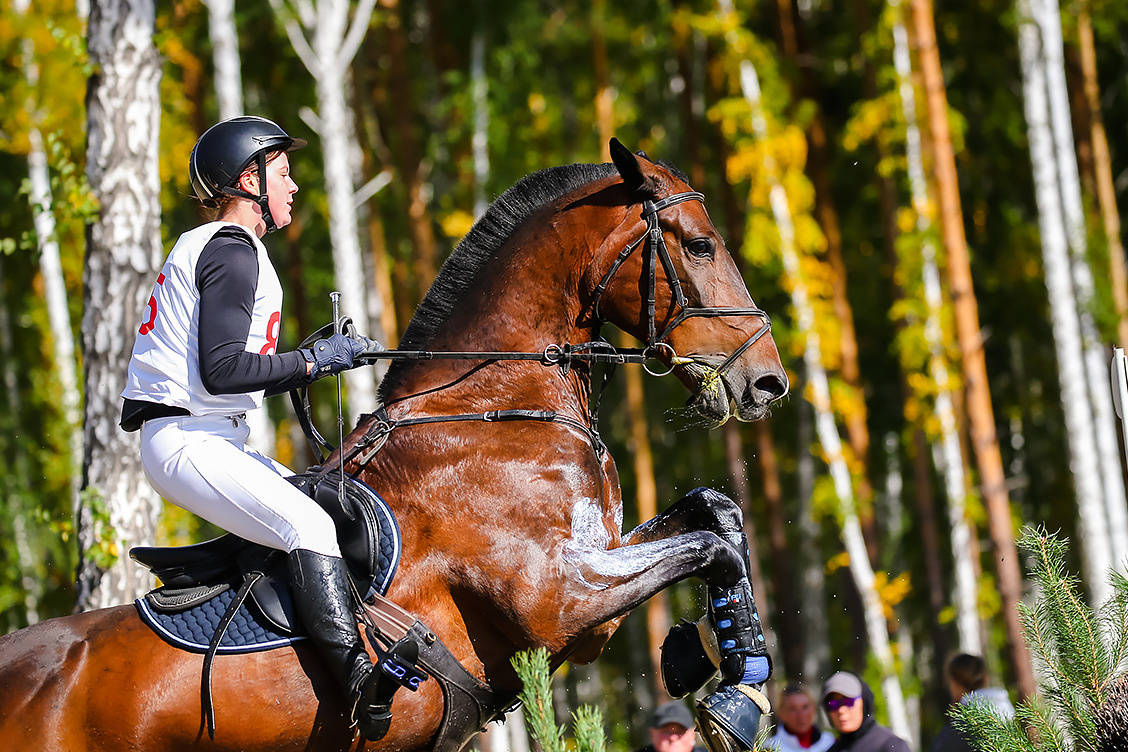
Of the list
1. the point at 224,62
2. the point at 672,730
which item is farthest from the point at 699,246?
the point at 224,62

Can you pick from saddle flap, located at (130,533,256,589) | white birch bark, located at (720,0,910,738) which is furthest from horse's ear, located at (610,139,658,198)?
white birch bark, located at (720,0,910,738)

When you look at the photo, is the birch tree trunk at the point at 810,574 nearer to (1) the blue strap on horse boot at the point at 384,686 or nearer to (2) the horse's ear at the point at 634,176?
(2) the horse's ear at the point at 634,176

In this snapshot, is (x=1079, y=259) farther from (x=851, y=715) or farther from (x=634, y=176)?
(x=634, y=176)

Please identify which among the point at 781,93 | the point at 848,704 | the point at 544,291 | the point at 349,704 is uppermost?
the point at 781,93

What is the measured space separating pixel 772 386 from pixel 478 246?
1.21 m

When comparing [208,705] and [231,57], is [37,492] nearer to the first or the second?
[231,57]

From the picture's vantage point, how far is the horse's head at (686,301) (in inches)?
167

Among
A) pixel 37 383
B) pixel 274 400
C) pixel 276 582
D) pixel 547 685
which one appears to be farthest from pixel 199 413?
pixel 274 400

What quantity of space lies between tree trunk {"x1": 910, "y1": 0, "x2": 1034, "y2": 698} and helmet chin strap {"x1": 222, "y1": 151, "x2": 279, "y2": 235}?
10.7 metres

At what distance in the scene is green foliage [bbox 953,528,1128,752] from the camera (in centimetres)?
338

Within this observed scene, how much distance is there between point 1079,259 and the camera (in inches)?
557

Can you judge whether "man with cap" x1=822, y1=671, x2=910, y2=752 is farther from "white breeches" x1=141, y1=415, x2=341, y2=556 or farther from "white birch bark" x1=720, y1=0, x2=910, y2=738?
"white birch bark" x1=720, y1=0, x2=910, y2=738

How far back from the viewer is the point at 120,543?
6.48 meters

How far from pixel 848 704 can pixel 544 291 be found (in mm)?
3409
